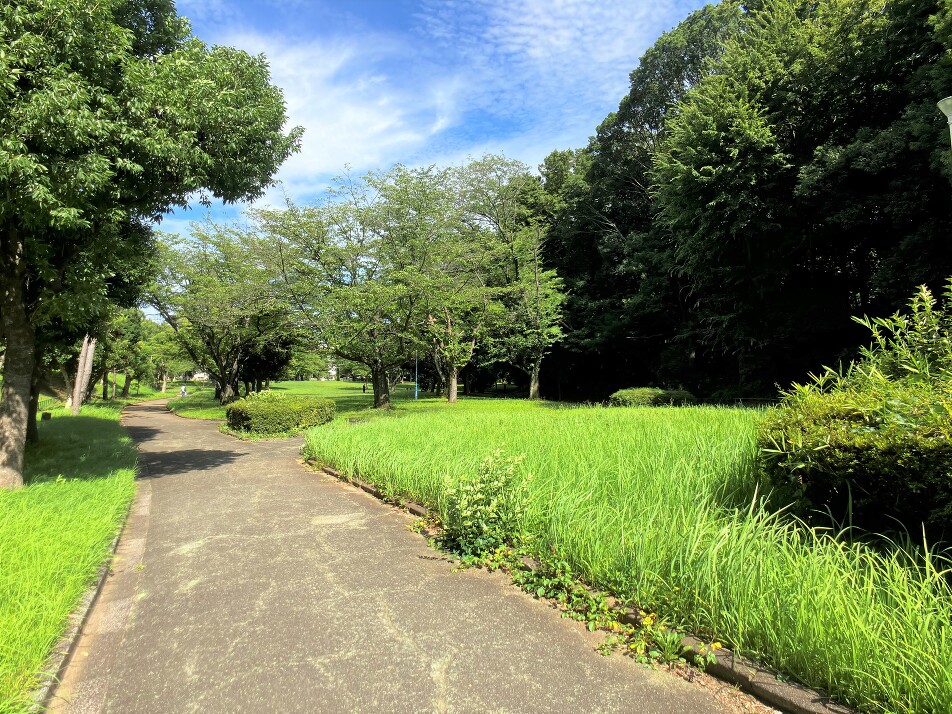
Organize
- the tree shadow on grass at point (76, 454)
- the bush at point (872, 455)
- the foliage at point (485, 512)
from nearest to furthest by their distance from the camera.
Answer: the bush at point (872, 455) < the foliage at point (485, 512) < the tree shadow on grass at point (76, 454)

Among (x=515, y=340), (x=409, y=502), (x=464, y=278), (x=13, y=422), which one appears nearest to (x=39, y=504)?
(x=13, y=422)

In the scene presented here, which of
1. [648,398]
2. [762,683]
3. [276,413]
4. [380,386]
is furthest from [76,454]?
[648,398]

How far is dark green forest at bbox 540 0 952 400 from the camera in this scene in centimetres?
1226

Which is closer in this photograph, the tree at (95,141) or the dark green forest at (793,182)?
the tree at (95,141)

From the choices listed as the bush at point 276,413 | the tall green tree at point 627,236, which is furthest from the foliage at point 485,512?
the tall green tree at point 627,236

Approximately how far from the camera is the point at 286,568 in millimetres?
3965

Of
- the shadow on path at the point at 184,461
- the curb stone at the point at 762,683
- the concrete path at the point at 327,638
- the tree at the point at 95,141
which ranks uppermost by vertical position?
the tree at the point at 95,141

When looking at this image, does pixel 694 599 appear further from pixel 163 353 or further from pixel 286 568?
pixel 163 353

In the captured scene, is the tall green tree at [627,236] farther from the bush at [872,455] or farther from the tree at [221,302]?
the bush at [872,455]

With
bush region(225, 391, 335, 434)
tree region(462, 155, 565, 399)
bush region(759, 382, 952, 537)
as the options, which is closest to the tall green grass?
bush region(759, 382, 952, 537)

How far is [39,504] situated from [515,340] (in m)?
22.8

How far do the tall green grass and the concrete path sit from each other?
1.45ft

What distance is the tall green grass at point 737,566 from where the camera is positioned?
206 centimetres

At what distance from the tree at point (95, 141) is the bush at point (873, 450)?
21.0 feet
